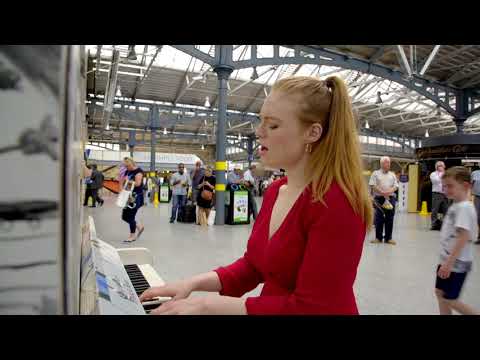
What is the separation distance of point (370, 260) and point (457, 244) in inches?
97.3

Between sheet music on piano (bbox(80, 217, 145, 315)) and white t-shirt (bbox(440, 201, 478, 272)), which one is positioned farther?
white t-shirt (bbox(440, 201, 478, 272))

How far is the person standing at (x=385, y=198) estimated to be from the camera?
5.98 metres

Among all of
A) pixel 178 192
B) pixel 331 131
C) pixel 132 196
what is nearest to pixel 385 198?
pixel 132 196

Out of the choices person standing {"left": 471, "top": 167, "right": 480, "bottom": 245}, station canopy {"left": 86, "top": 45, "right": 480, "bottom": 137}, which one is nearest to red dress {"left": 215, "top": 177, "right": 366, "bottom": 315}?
person standing {"left": 471, "top": 167, "right": 480, "bottom": 245}

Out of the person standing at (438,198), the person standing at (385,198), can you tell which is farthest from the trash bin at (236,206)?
the person standing at (438,198)

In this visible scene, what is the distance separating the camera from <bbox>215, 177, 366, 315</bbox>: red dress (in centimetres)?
75

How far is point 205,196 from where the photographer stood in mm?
8023

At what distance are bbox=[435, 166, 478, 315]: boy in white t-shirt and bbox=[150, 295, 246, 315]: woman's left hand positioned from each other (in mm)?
2159

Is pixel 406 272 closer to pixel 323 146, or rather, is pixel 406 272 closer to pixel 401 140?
pixel 323 146

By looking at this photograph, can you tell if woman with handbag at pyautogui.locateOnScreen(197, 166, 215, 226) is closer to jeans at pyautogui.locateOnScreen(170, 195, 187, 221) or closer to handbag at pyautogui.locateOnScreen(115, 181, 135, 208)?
jeans at pyautogui.locateOnScreen(170, 195, 187, 221)

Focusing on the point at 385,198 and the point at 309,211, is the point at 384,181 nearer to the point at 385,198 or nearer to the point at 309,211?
the point at 385,198

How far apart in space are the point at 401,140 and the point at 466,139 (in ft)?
62.2

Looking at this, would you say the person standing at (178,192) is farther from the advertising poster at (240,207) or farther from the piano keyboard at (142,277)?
the piano keyboard at (142,277)
